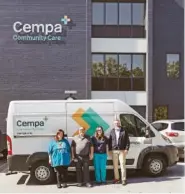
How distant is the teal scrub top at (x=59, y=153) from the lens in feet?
32.6

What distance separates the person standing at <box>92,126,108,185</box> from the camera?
10.3 m

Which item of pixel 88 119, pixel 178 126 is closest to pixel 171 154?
pixel 88 119

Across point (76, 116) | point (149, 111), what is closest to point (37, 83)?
point (149, 111)

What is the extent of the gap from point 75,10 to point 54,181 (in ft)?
45.4

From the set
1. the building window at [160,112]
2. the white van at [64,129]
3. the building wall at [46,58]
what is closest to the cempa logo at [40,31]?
the building wall at [46,58]

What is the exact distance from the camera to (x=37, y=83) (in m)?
22.2

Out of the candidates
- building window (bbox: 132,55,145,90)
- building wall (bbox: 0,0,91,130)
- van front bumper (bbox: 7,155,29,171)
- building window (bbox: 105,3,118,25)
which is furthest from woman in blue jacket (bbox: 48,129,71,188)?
building window (bbox: 105,3,118,25)

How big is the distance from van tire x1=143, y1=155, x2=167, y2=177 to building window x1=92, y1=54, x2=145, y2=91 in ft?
37.1

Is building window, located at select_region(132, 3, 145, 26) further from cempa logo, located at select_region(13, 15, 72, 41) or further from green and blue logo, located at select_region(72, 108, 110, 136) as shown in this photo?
green and blue logo, located at select_region(72, 108, 110, 136)

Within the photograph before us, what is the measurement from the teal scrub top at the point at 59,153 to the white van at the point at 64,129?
20.6 inches

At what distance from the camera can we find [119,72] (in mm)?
22516

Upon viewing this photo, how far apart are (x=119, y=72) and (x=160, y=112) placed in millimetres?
3376

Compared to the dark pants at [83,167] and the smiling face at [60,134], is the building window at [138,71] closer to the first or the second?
the dark pants at [83,167]

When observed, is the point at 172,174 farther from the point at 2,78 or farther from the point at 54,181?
the point at 2,78
